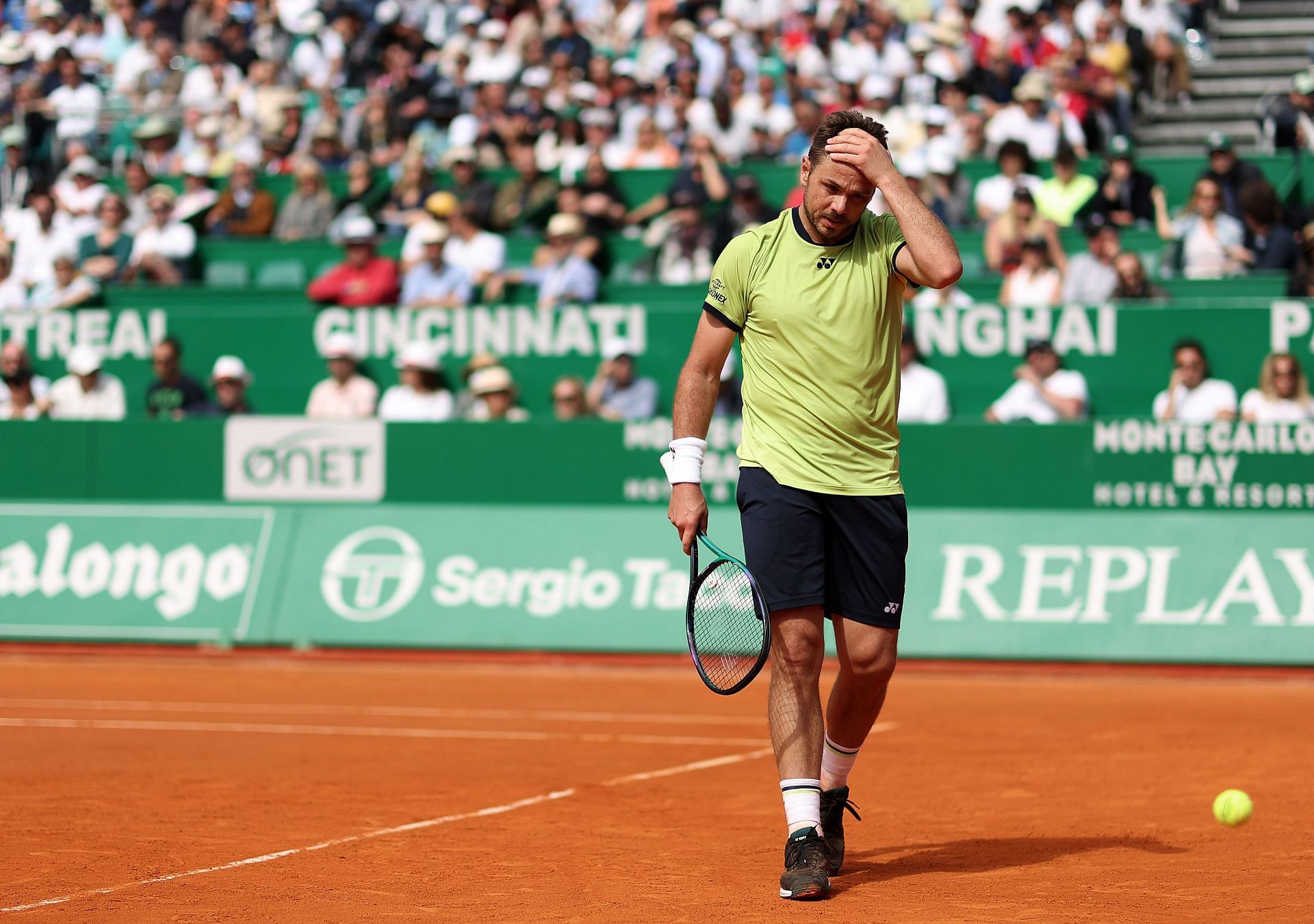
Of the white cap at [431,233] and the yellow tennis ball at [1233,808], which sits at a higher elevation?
the white cap at [431,233]

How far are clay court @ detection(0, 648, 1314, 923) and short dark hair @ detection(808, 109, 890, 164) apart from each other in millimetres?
2248

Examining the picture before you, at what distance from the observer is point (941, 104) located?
17.1 m

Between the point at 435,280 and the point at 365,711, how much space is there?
632 centimetres

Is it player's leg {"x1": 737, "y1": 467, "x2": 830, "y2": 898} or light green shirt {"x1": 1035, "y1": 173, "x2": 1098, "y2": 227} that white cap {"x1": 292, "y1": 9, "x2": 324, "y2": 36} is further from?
player's leg {"x1": 737, "y1": 467, "x2": 830, "y2": 898}

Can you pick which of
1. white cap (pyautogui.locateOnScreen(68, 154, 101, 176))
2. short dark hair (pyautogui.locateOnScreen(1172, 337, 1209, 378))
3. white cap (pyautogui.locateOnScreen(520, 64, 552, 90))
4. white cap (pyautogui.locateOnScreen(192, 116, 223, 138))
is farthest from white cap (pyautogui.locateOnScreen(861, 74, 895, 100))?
white cap (pyautogui.locateOnScreen(68, 154, 101, 176))

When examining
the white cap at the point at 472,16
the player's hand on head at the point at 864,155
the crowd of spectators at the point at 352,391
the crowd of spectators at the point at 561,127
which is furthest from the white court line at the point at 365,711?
the white cap at the point at 472,16

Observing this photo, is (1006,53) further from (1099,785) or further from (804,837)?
(804,837)

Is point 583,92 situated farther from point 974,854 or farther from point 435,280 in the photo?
point 974,854

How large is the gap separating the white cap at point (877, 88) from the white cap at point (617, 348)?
3861 millimetres

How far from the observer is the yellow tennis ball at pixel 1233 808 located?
257 inches

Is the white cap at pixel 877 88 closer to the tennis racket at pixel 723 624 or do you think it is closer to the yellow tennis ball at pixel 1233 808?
the yellow tennis ball at pixel 1233 808

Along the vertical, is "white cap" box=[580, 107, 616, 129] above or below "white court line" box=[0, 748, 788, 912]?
A: above

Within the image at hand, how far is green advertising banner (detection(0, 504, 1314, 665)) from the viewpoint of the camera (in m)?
12.1

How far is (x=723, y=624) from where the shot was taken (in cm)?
566
